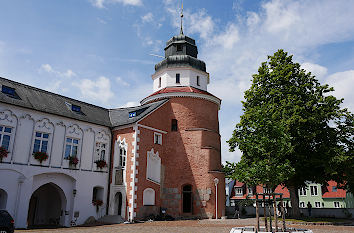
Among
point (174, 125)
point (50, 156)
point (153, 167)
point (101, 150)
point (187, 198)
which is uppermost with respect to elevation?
point (174, 125)

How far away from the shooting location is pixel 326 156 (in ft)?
71.6

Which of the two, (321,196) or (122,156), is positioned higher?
(122,156)

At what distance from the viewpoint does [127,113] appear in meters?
28.5

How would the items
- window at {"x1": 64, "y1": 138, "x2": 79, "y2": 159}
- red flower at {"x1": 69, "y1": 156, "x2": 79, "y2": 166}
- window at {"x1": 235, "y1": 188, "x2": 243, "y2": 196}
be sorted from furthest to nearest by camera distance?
window at {"x1": 235, "y1": 188, "x2": 243, "y2": 196}
window at {"x1": 64, "y1": 138, "x2": 79, "y2": 159}
red flower at {"x1": 69, "y1": 156, "x2": 79, "y2": 166}

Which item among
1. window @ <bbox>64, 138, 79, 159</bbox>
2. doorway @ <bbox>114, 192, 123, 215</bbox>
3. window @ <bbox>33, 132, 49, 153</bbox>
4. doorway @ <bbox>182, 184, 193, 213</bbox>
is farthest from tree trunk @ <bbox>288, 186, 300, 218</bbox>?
window @ <bbox>33, 132, 49, 153</bbox>

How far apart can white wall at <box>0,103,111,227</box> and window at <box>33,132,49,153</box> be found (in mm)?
289

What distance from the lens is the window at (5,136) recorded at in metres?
19.0

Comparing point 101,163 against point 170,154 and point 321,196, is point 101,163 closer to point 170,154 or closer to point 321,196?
point 170,154

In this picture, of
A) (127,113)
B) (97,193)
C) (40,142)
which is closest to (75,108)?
(40,142)

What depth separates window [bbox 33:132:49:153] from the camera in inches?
814

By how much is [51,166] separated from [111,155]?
569 centimetres

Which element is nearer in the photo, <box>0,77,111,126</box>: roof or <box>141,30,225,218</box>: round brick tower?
<box>0,77,111,126</box>: roof

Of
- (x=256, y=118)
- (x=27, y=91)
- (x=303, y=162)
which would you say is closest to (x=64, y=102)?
(x=27, y=91)

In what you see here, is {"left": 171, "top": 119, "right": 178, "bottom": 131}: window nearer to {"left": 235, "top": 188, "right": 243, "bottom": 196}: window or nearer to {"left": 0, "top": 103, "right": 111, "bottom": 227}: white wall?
{"left": 0, "top": 103, "right": 111, "bottom": 227}: white wall
